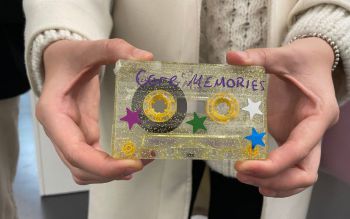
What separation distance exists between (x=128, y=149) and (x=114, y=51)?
9 centimetres

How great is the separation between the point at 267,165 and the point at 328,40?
0.53 feet

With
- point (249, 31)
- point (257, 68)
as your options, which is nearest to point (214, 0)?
point (249, 31)

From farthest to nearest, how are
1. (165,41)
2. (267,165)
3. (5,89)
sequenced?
(5,89), (165,41), (267,165)

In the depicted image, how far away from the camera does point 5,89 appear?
733 millimetres

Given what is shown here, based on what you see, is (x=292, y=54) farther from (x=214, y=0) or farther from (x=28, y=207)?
(x=28, y=207)

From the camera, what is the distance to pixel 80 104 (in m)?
0.42

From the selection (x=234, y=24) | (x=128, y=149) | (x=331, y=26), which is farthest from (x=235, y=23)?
(x=128, y=149)

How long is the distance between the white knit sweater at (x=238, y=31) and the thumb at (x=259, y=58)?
0.08 meters

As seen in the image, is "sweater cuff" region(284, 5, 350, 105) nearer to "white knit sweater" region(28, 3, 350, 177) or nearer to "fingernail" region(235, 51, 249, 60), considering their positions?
"white knit sweater" region(28, 3, 350, 177)

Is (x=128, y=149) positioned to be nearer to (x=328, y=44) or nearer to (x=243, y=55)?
(x=243, y=55)

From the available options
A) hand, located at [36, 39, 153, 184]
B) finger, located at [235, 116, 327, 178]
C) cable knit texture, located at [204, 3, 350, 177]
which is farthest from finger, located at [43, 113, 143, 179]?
cable knit texture, located at [204, 3, 350, 177]

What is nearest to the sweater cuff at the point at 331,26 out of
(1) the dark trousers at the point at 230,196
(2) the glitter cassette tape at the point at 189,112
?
(2) the glitter cassette tape at the point at 189,112

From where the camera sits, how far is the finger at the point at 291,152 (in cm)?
35

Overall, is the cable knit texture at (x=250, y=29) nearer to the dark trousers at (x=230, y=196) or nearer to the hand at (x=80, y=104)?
the dark trousers at (x=230, y=196)
